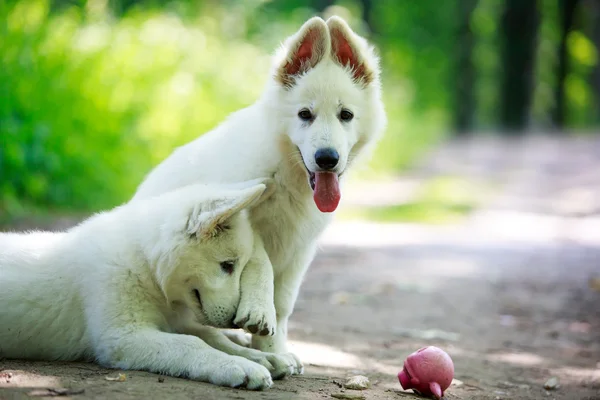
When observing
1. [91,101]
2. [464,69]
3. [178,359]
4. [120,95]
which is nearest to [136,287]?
[178,359]

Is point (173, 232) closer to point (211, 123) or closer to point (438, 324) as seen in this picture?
point (438, 324)

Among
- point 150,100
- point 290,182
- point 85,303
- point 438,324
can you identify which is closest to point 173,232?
point 85,303

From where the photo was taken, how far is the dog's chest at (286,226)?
427 centimetres

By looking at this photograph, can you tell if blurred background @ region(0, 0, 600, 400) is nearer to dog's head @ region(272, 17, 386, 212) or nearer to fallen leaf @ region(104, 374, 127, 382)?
fallen leaf @ region(104, 374, 127, 382)

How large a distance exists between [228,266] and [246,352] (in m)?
0.46

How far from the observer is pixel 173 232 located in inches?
146

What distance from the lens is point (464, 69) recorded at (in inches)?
1364

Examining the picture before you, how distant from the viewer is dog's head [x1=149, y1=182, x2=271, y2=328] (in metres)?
3.67

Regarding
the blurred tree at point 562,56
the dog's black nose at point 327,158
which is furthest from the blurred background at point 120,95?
the blurred tree at point 562,56

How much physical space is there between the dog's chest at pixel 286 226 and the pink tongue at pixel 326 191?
19 centimetres

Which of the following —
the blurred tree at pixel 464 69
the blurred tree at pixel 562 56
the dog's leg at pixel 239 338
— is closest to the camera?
the dog's leg at pixel 239 338

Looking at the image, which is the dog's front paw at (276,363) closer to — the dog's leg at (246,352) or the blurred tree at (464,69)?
the dog's leg at (246,352)

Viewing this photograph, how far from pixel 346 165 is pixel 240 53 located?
9.73 meters

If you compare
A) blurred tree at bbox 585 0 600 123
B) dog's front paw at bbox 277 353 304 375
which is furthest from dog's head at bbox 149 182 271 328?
blurred tree at bbox 585 0 600 123
